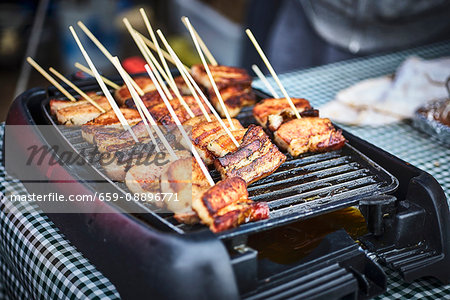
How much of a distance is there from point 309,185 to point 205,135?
54 cm

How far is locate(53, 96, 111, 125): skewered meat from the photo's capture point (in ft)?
7.96

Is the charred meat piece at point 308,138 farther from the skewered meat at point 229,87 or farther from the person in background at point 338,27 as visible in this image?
the person in background at point 338,27

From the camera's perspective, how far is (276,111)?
254 centimetres

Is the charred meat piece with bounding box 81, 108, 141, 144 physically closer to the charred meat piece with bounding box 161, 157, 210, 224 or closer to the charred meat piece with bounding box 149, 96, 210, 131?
the charred meat piece with bounding box 149, 96, 210, 131

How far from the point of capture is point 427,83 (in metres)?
3.46

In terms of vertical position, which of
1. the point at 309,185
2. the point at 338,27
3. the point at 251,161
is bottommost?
the point at 309,185

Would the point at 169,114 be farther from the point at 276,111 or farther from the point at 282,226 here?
the point at 282,226

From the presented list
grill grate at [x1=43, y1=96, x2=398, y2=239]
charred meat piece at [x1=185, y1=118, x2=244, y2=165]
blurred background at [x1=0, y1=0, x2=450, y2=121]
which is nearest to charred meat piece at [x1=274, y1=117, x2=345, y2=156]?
grill grate at [x1=43, y1=96, x2=398, y2=239]

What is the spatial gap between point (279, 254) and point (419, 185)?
23.7 inches

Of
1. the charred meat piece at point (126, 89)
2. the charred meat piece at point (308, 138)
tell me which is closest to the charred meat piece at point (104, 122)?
the charred meat piece at point (126, 89)

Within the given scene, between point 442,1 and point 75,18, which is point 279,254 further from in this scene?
point 75,18

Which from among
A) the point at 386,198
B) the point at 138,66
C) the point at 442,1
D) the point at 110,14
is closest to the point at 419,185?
the point at 386,198

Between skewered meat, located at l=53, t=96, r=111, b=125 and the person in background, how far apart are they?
2704mm

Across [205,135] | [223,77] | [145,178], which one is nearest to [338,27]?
[223,77]
